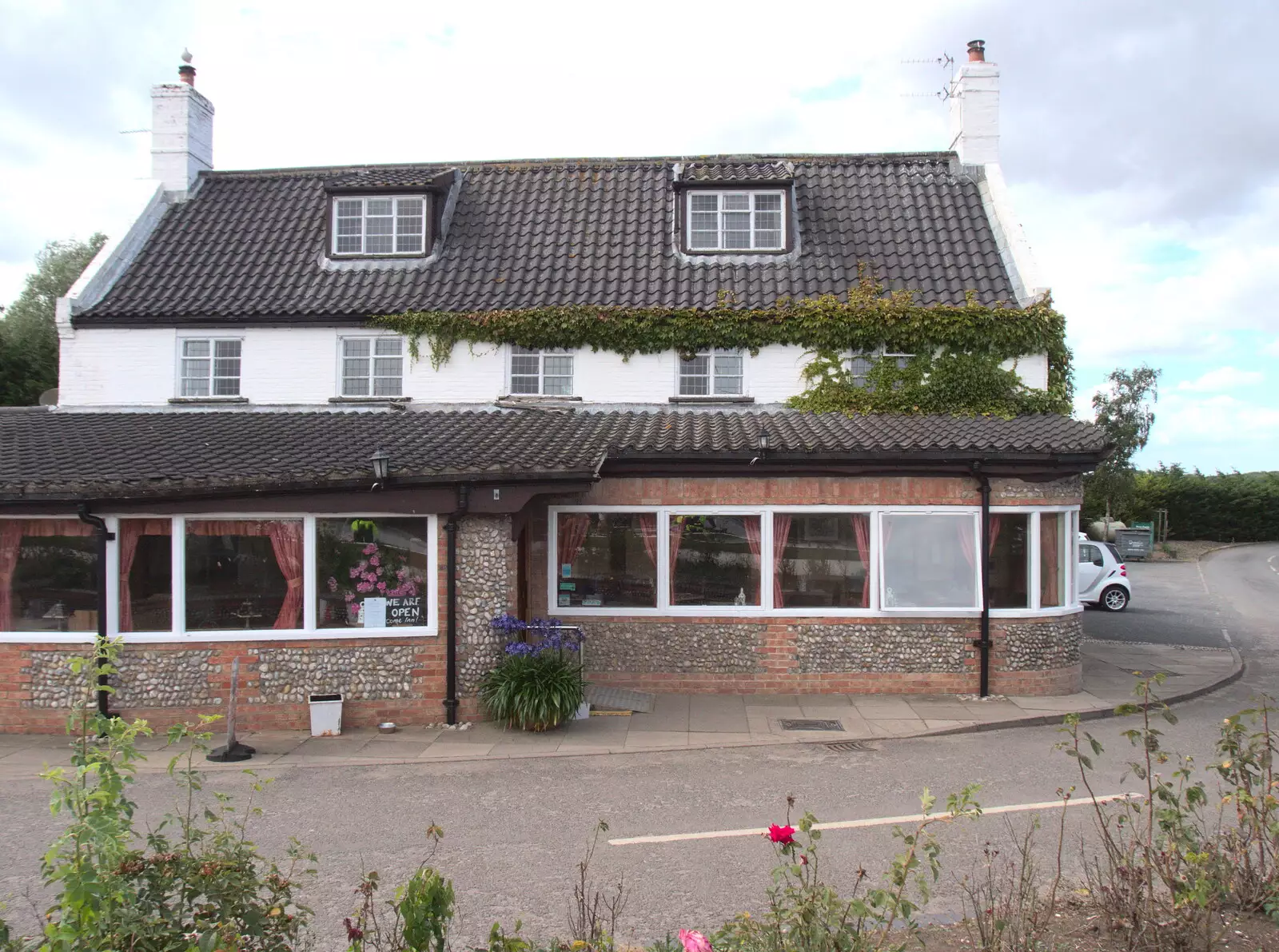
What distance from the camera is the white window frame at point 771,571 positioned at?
1260cm

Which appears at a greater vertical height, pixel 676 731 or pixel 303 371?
pixel 303 371

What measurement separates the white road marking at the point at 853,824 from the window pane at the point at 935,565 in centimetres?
458

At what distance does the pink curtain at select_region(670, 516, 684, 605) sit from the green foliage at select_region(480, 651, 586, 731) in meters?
2.29

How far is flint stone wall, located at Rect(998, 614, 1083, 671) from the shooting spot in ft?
41.1

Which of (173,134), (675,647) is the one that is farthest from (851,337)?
(173,134)

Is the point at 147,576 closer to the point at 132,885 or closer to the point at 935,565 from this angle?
the point at 132,885

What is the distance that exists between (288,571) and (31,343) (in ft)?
84.0

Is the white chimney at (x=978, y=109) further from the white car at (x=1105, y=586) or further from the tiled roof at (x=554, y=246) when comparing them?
the white car at (x=1105, y=586)

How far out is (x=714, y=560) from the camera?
12.8 meters

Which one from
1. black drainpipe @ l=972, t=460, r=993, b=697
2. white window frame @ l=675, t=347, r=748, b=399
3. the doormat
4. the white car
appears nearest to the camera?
the doormat

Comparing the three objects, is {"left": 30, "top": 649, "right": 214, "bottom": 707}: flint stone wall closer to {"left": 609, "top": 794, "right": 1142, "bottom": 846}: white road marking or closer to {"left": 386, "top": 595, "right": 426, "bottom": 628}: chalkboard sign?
{"left": 386, "top": 595, "right": 426, "bottom": 628}: chalkboard sign

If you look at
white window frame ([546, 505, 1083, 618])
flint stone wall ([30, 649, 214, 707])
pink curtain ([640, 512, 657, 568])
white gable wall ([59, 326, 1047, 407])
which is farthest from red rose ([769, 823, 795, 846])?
white gable wall ([59, 326, 1047, 407])

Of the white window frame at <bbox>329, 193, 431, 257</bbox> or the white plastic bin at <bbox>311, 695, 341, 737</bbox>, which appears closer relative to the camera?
the white plastic bin at <bbox>311, 695, 341, 737</bbox>

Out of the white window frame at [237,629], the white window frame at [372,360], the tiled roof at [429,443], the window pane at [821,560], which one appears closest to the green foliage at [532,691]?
the white window frame at [237,629]
